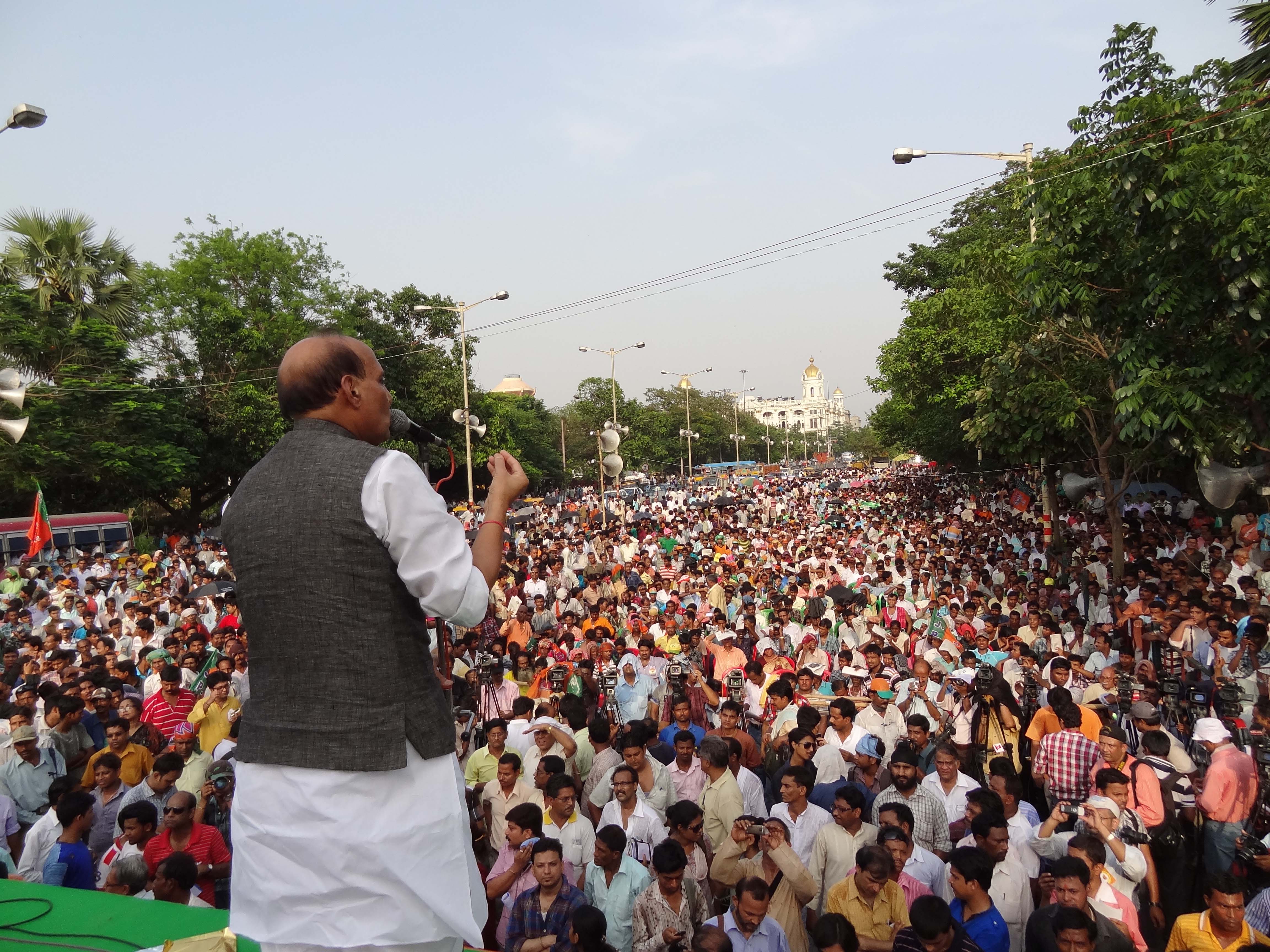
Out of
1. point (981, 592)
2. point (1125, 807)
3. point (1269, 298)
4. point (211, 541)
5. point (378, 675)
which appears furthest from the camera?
point (211, 541)

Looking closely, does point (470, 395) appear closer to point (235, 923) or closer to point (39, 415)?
point (39, 415)

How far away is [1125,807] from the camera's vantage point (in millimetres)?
5000

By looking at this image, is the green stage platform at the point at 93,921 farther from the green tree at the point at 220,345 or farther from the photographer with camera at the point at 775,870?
the green tree at the point at 220,345

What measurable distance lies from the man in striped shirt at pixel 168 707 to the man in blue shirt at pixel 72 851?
2283mm

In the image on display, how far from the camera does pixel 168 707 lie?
23.8 feet

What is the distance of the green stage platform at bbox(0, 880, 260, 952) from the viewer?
288cm

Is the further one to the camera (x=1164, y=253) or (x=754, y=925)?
(x=1164, y=253)

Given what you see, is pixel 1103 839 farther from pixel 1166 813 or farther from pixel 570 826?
pixel 570 826

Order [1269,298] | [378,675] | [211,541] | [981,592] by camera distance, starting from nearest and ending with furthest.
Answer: [378,675]
[1269,298]
[981,592]
[211,541]

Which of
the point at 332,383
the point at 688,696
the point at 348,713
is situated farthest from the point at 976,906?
the point at 688,696

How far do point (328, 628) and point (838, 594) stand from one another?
1151 cm

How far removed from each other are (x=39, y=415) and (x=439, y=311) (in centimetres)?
1731

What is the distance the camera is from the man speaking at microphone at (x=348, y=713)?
5.43ft

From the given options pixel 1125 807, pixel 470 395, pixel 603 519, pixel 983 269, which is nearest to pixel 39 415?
pixel 603 519
